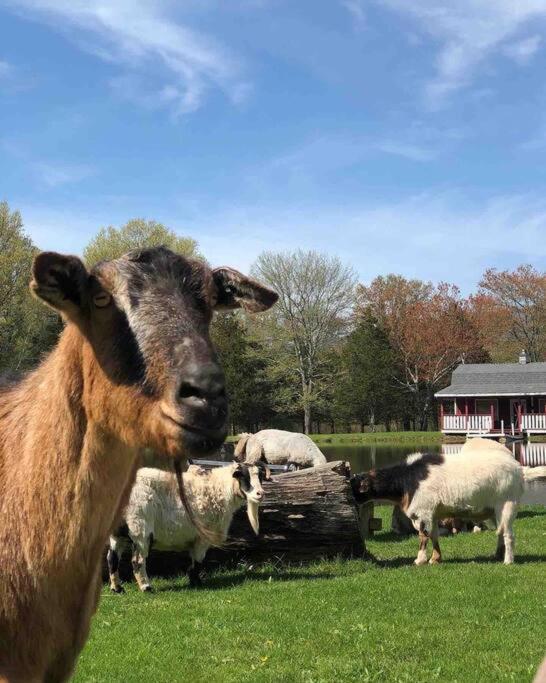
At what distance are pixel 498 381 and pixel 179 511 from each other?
53136 millimetres

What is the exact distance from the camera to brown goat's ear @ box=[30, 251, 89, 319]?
284cm

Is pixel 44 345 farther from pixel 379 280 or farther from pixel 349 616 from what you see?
pixel 379 280

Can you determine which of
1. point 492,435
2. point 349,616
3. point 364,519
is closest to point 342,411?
point 492,435

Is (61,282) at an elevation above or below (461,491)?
above

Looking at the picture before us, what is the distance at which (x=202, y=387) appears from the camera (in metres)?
2.58

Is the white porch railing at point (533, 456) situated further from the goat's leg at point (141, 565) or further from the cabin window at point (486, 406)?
the goat's leg at point (141, 565)

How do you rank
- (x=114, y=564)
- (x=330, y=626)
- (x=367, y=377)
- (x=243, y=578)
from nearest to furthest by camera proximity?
(x=330, y=626) < (x=114, y=564) < (x=243, y=578) < (x=367, y=377)

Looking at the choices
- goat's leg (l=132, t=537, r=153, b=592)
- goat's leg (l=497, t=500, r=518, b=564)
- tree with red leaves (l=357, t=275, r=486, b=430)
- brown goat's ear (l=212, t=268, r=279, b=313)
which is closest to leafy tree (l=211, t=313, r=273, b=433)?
tree with red leaves (l=357, t=275, r=486, b=430)

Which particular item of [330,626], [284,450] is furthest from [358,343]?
[330,626]

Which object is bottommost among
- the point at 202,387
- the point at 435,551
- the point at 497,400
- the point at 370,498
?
the point at 435,551

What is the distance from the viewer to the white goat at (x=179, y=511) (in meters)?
10.4

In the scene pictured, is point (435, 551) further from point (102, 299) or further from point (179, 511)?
point (102, 299)

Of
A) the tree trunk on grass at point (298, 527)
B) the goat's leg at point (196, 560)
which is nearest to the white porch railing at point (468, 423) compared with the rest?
the tree trunk on grass at point (298, 527)

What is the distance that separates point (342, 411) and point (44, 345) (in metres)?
32.8
